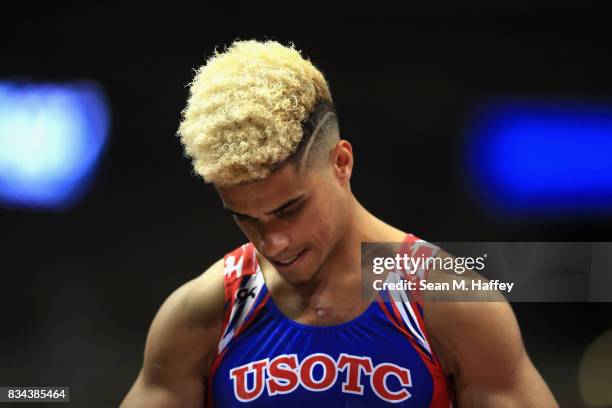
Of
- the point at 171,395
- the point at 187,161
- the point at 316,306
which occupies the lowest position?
the point at 171,395

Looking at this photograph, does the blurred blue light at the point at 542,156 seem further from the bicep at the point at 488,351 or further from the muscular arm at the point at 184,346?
the muscular arm at the point at 184,346

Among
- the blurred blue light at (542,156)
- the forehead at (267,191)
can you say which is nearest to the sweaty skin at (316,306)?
the forehead at (267,191)

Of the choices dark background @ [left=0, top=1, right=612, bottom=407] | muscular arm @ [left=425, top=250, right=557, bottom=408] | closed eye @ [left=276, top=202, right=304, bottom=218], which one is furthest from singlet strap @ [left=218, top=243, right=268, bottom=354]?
dark background @ [left=0, top=1, right=612, bottom=407]

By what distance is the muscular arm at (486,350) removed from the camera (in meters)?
1.45

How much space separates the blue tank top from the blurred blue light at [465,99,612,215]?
1390 millimetres

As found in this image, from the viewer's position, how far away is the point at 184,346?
154 centimetres

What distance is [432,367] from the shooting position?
4.83 ft

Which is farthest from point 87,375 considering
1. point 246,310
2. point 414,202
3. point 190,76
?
point 246,310

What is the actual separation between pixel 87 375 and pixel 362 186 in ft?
4.18

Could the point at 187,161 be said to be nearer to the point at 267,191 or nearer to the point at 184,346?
the point at 184,346

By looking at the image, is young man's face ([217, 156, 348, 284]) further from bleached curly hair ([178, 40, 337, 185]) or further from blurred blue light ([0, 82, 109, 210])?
blurred blue light ([0, 82, 109, 210])

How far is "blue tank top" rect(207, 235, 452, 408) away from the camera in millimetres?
1470

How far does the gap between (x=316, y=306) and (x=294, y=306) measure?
44mm

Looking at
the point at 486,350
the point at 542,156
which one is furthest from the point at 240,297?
the point at 542,156
